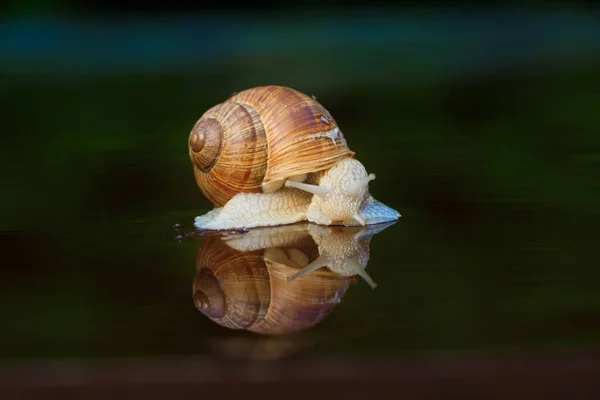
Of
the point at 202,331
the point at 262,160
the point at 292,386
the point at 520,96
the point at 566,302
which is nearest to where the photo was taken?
the point at 292,386

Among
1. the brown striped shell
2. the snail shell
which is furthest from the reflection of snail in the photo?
the brown striped shell

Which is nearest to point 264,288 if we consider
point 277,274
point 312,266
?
point 277,274

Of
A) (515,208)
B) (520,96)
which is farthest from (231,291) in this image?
(520,96)

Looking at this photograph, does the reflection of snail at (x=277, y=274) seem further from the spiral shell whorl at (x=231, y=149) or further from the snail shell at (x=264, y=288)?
the spiral shell whorl at (x=231, y=149)

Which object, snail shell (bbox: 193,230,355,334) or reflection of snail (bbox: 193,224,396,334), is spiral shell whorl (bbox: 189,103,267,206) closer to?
reflection of snail (bbox: 193,224,396,334)

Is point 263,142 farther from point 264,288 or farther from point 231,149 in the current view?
point 264,288

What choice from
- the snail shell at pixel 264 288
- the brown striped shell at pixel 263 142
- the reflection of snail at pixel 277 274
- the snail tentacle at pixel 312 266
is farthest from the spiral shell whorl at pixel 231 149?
the snail tentacle at pixel 312 266

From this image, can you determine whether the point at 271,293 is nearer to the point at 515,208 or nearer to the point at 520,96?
the point at 515,208
